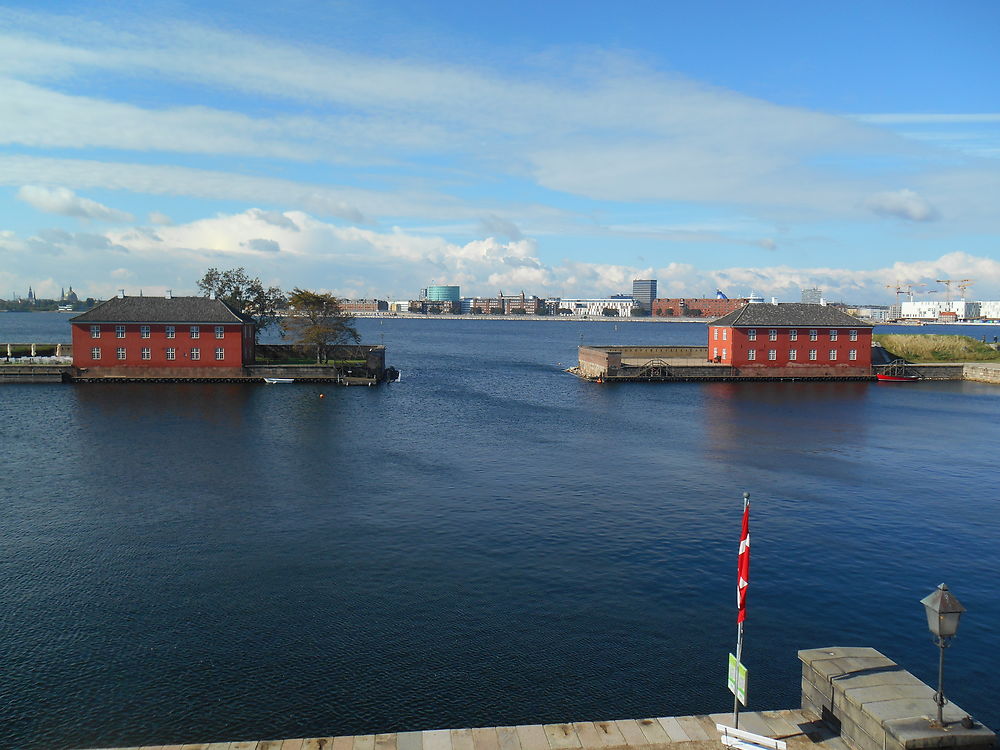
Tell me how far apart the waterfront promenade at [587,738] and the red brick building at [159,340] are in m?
78.0

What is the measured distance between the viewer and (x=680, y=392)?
84.9 meters

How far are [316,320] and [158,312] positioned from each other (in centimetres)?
1861

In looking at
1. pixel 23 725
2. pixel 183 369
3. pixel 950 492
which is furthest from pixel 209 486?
pixel 183 369

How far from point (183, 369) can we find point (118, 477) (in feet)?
161

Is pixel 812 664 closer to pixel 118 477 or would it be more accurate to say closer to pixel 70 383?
pixel 118 477

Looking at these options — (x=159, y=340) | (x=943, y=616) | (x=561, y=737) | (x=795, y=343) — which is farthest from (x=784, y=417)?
(x=159, y=340)

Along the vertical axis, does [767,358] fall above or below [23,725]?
above

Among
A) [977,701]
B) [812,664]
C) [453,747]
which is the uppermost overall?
[812,664]

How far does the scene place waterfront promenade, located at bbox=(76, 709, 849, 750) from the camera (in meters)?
14.8

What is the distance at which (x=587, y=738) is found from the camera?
49.4ft

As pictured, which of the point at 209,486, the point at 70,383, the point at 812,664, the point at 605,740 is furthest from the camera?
the point at 70,383

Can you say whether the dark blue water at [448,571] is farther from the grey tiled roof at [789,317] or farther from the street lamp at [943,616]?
the grey tiled roof at [789,317]

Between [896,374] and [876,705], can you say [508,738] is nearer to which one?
[876,705]

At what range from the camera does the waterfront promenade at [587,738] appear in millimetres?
14773
